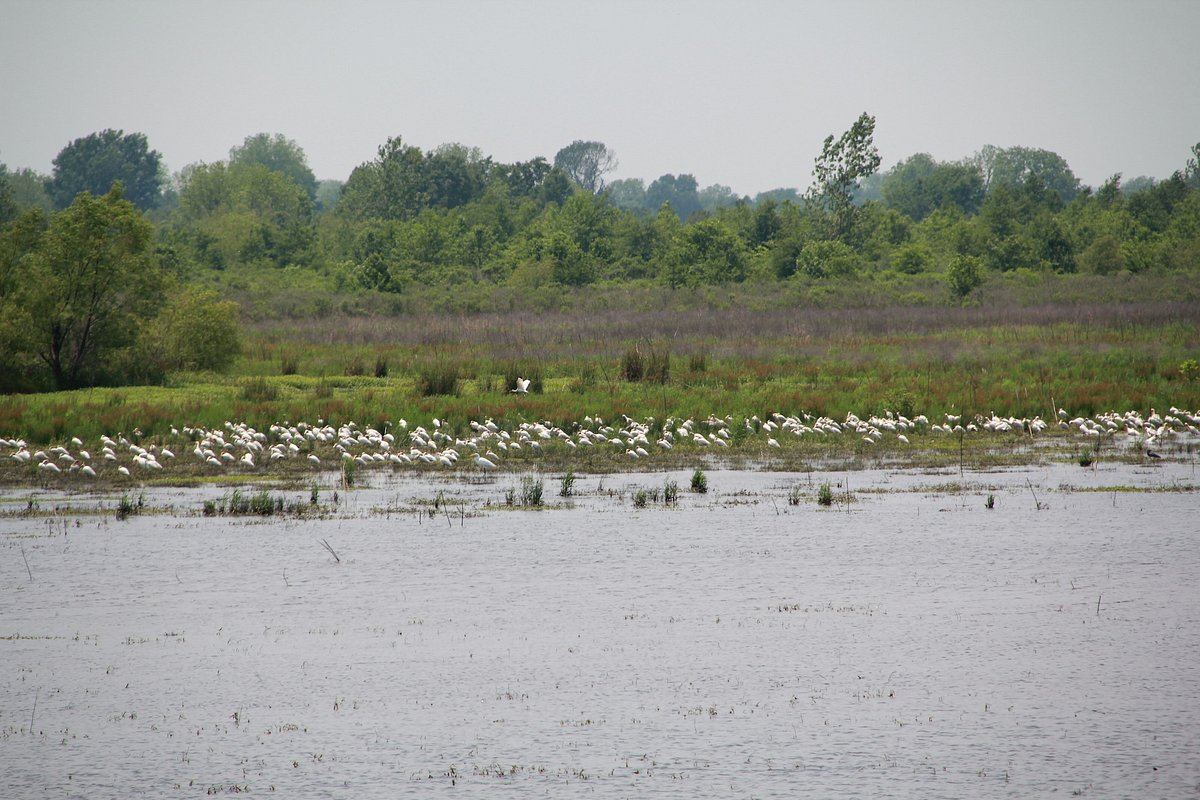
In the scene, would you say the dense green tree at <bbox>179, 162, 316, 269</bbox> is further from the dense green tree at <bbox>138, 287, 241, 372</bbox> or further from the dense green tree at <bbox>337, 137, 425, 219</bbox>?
the dense green tree at <bbox>138, 287, 241, 372</bbox>

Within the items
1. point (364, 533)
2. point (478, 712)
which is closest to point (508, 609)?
point (478, 712)

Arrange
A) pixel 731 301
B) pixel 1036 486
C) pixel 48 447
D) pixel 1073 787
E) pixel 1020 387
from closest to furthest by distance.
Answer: pixel 1073 787
pixel 1036 486
pixel 48 447
pixel 1020 387
pixel 731 301

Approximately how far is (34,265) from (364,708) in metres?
25.3

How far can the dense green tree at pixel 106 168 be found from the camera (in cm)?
13638

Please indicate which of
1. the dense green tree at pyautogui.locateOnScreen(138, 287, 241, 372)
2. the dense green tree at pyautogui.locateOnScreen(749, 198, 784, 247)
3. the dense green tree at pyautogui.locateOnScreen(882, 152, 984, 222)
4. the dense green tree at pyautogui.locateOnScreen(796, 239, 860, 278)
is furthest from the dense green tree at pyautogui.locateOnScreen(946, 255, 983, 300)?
the dense green tree at pyautogui.locateOnScreen(882, 152, 984, 222)

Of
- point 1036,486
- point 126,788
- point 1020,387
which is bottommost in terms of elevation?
point 126,788

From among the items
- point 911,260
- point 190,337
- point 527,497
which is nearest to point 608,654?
point 527,497

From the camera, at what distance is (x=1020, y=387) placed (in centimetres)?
2962

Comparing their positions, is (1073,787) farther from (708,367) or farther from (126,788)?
(708,367)

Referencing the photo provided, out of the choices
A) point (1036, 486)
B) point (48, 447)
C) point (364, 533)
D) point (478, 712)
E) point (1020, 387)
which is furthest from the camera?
point (1020, 387)

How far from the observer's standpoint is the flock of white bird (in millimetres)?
21938

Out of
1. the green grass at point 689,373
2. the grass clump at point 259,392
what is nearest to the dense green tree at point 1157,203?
the green grass at point 689,373

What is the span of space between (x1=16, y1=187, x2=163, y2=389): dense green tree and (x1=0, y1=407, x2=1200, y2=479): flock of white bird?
320 inches

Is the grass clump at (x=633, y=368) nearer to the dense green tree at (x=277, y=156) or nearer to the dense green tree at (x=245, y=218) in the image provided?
the dense green tree at (x=245, y=218)
